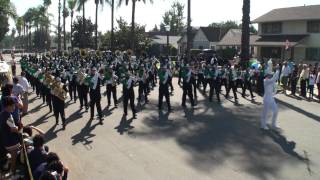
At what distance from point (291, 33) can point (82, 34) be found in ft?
101

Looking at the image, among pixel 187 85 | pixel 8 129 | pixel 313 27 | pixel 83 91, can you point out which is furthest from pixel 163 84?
pixel 313 27

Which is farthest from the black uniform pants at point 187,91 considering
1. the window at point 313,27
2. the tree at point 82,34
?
the tree at point 82,34

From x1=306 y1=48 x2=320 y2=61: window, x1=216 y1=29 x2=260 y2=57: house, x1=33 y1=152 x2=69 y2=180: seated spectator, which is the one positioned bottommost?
x1=33 y1=152 x2=69 y2=180: seated spectator

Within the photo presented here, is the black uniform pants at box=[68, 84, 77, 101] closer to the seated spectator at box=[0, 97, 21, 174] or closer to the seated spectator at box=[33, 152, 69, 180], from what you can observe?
the seated spectator at box=[0, 97, 21, 174]

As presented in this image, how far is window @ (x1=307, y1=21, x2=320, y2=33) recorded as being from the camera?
1622 inches

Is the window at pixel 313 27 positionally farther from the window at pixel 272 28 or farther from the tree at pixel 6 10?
the tree at pixel 6 10

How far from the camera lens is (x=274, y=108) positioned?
1388 cm

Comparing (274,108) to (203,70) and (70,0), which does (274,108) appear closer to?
(203,70)

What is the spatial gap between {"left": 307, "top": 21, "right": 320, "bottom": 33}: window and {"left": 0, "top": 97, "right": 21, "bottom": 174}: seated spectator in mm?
37227

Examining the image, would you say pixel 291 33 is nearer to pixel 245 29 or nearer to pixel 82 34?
pixel 245 29

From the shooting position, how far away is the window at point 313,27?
135 feet

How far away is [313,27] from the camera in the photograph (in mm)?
41656

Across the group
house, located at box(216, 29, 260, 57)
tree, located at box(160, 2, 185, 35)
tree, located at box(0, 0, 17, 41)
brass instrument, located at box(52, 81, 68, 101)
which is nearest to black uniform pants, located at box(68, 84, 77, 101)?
brass instrument, located at box(52, 81, 68, 101)

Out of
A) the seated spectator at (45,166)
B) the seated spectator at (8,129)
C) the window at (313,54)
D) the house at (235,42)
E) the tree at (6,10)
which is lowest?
the seated spectator at (45,166)
